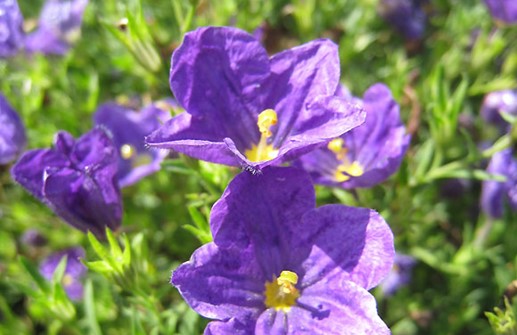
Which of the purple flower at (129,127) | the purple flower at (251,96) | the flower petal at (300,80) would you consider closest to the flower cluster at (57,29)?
the purple flower at (129,127)

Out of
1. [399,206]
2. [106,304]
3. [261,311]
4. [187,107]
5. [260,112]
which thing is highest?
[187,107]

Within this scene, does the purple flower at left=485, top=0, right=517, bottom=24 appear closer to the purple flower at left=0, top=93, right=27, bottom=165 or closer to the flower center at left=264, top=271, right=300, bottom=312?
the flower center at left=264, top=271, right=300, bottom=312

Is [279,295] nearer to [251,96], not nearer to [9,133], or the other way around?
[251,96]

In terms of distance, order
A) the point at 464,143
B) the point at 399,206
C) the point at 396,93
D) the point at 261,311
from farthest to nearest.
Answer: the point at 464,143 → the point at 396,93 → the point at 399,206 → the point at 261,311

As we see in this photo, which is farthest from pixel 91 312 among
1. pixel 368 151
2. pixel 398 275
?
pixel 398 275

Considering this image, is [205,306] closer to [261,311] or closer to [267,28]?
[261,311]

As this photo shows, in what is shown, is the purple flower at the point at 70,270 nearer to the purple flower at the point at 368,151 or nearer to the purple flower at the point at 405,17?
the purple flower at the point at 368,151

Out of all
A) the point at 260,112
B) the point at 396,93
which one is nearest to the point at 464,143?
the point at 396,93
